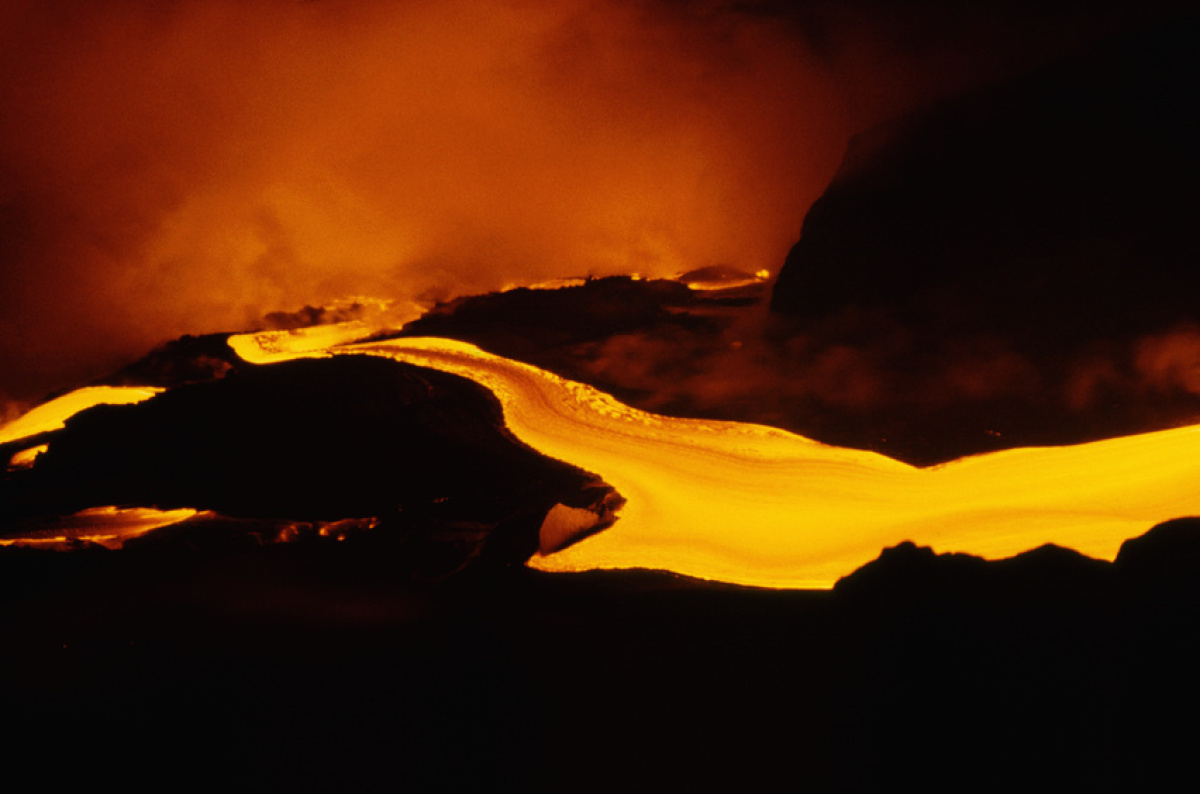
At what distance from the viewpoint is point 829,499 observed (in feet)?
6.34

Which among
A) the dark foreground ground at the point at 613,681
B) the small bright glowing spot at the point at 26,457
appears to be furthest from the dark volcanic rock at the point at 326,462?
the dark foreground ground at the point at 613,681

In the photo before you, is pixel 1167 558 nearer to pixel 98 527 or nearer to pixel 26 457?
pixel 98 527

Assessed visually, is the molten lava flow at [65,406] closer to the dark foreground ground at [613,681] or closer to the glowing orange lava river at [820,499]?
the glowing orange lava river at [820,499]

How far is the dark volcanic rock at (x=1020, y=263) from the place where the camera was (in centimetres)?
233

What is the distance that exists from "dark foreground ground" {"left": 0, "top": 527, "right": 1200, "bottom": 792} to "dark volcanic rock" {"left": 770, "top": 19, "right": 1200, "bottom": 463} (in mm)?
932

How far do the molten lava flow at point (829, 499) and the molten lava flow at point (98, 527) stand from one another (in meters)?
1.07

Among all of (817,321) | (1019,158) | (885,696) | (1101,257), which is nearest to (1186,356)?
(1101,257)

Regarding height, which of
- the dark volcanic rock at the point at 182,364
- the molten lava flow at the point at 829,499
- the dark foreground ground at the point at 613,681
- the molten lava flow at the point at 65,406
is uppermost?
the dark volcanic rock at the point at 182,364

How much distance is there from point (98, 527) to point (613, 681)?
160cm

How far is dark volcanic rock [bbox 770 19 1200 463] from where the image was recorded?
2.33m

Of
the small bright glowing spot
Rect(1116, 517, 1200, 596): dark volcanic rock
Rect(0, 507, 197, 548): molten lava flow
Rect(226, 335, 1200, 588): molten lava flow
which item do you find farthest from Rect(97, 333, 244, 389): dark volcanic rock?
Rect(1116, 517, 1200, 596): dark volcanic rock

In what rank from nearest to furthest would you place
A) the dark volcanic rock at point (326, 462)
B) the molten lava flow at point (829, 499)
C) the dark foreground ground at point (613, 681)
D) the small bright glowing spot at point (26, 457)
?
the dark foreground ground at point (613, 681) → the molten lava flow at point (829, 499) → the dark volcanic rock at point (326, 462) → the small bright glowing spot at point (26, 457)

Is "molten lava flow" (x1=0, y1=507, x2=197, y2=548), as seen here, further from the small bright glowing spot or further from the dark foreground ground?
the small bright glowing spot

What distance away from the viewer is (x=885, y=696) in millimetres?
1188
